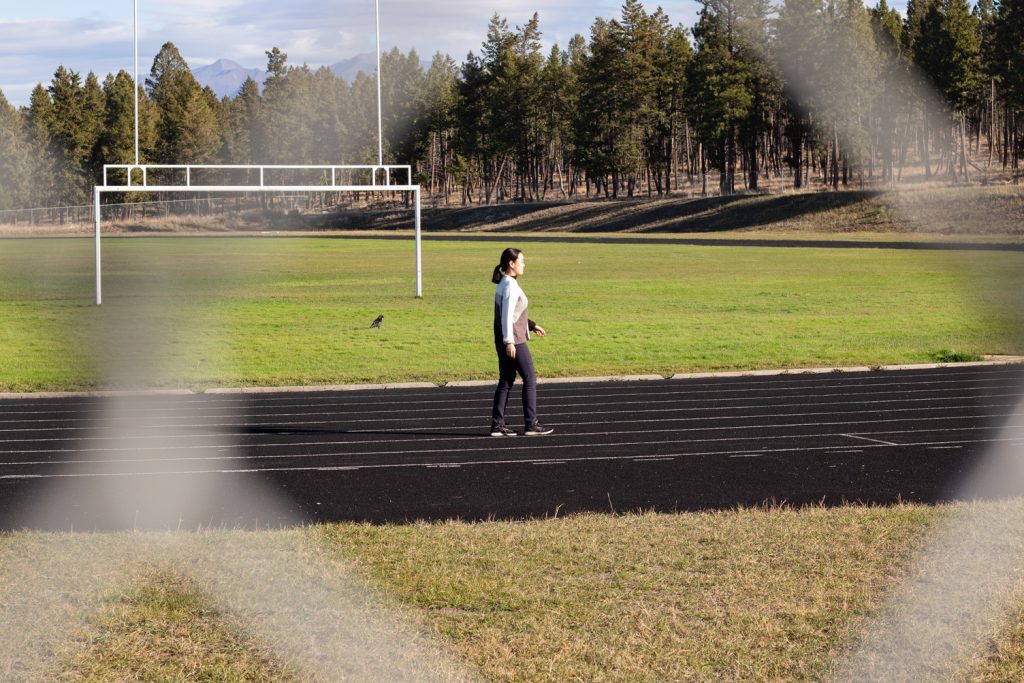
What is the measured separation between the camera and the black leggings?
12562 mm

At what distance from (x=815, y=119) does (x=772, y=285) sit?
5853 centimetres

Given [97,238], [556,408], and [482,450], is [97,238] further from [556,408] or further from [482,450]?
[482,450]

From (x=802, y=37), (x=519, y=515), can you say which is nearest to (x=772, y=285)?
(x=519, y=515)

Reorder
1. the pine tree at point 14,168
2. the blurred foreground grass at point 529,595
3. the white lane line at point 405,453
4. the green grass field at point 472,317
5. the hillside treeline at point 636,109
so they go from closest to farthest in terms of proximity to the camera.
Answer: the blurred foreground grass at point 529,595 → the white lane line at point 405,453 → the green grass field at point 472,317 → the hillside treeline at point 636,109 → the pine tree at point 14,168

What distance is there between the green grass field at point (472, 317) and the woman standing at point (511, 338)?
15.1 ft

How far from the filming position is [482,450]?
11.9 m

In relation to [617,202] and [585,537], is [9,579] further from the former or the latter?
[617,202]

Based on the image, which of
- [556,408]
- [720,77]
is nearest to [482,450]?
[556,408]

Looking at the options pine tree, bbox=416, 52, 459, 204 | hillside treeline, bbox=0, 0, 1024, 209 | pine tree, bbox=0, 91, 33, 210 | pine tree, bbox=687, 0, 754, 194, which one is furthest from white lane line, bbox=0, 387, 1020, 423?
pine tree, bbox=0, 91, 33, 210

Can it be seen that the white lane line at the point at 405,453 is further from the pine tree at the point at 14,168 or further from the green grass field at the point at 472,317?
the pine tree at the point at 14,168

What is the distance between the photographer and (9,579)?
7.29m

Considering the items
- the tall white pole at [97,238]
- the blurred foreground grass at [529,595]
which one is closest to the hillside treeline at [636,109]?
the tall white pole at [97,238]

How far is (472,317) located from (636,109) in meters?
76.4

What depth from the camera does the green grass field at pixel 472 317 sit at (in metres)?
18.9
